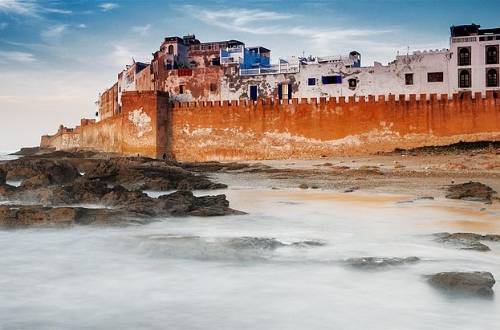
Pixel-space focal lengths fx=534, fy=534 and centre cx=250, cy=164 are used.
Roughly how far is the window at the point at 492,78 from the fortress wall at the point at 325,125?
6.11 metres

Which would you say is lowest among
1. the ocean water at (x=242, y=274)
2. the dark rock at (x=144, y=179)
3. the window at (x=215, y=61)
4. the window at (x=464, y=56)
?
the ocean water at (x=242, y=274)

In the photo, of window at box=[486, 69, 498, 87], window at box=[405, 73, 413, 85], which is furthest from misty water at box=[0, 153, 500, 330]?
window at box=[486, 69, 498, 87]

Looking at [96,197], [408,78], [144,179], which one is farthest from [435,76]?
[96,197]

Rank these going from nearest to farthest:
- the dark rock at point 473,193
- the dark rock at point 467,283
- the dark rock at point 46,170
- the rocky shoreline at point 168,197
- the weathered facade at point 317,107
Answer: the dark rock at point 467,283 → the rocky shoreline at point 168,197 → the dark rock at point 473,193 → the dark rock at point 46,170 → the weathered facade at point 317,107

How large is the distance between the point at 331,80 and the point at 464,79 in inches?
290

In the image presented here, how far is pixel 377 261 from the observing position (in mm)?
5035

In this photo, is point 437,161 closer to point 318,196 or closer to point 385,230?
point 318,196

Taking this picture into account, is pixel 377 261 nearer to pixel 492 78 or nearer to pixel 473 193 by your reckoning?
pixel 473 193

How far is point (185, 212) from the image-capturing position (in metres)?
8.21

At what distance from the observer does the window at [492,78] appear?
2862 cm

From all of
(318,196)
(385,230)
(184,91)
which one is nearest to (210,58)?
(184,91)

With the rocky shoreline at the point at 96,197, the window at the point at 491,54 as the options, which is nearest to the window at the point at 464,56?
the window at the point at 491,54

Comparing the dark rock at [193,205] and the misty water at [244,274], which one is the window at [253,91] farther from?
the misty water at [244,274]

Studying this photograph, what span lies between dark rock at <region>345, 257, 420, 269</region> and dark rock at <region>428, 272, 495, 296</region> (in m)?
0.75
